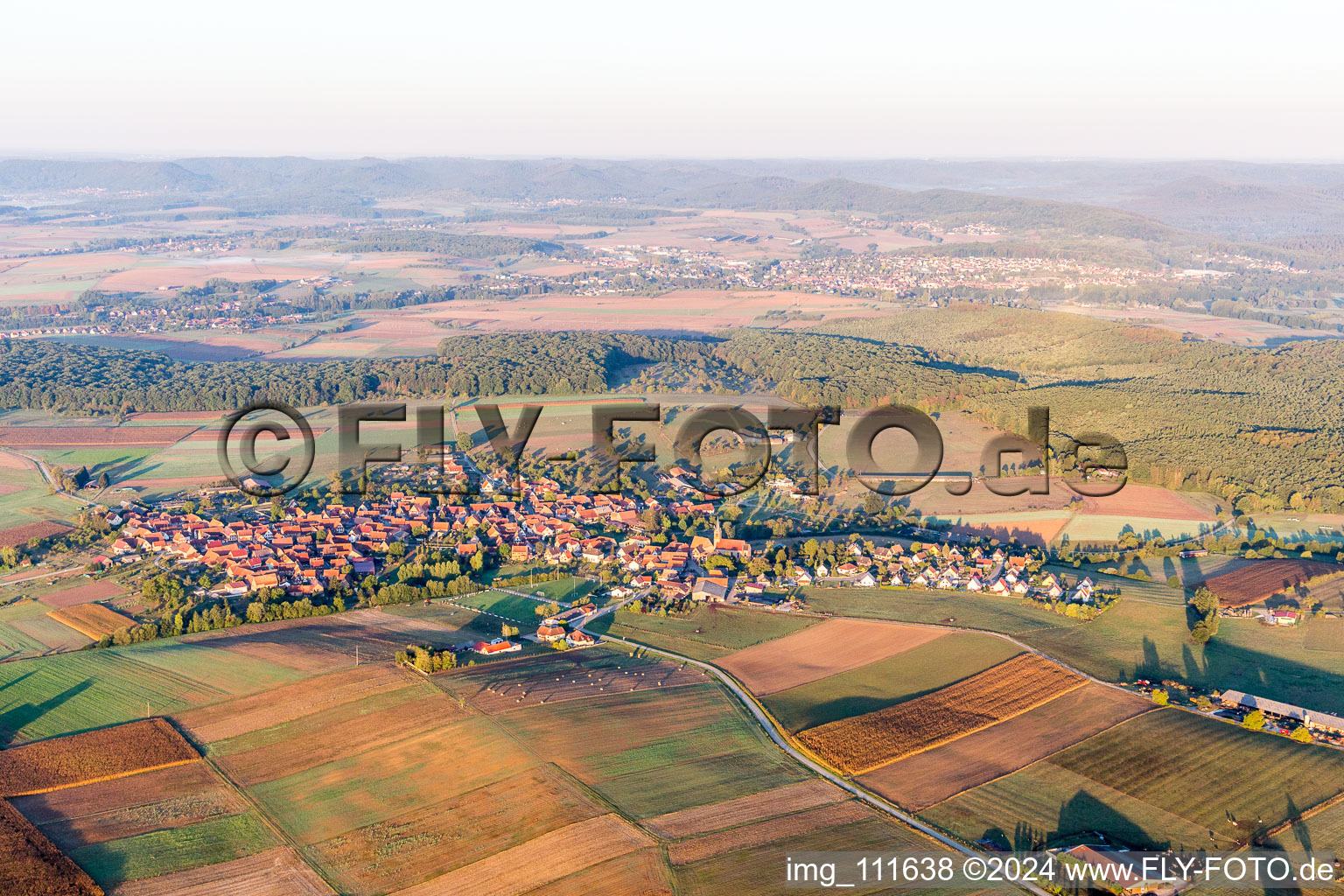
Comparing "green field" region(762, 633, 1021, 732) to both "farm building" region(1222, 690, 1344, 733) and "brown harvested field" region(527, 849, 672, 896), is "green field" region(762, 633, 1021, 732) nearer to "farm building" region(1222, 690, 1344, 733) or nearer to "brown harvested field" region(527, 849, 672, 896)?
"farm building" region(1222, 690, 1344, 733)

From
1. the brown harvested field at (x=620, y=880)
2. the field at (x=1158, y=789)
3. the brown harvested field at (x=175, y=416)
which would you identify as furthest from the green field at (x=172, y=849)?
the brown harvested field at (x=175, y=416)

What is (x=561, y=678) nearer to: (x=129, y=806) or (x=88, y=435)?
(x=129, y=806)

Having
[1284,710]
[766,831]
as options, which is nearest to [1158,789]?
[1284,710]

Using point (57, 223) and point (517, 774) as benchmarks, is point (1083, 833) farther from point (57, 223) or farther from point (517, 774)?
point (57, 223)

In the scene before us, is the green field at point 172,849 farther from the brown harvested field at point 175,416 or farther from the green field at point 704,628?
the brown harvested field at point 175,416

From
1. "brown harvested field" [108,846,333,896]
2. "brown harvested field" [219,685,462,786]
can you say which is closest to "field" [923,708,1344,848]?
"brown harvested field" [219,685,462,786]

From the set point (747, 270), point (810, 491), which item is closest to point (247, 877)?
point (810, 491)
